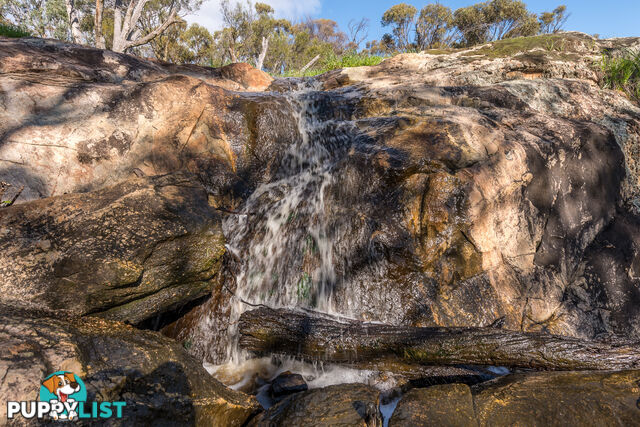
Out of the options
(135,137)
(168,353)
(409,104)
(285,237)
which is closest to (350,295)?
(285,237)

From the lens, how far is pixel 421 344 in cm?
224

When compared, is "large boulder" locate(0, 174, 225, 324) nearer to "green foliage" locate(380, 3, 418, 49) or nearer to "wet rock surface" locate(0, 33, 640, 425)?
"wet rock surface" locate(0, 33, 640, 425)

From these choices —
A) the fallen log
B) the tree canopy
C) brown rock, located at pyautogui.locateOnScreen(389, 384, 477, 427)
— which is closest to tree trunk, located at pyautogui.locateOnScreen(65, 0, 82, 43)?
the tree canopy

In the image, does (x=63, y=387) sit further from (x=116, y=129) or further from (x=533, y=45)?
(x=533, y=45)

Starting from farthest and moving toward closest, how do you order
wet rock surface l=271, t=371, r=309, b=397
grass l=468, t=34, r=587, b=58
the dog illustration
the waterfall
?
grass l=468, t=34, r=587, b=58
the waterfall
wet rock surface l=271, t=371, r=309, b=397
the dog illustration

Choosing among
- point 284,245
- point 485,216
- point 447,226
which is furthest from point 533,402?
point 284,245

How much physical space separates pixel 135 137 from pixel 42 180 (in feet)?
3.36

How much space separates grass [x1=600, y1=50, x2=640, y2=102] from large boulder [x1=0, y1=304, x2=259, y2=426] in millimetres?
7905

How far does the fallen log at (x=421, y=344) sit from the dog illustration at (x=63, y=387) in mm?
1254

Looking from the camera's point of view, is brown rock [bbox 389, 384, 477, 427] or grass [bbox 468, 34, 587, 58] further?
grass [bbox 468, 34, 587, 58]

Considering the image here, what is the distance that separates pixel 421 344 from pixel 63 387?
81.5 inches

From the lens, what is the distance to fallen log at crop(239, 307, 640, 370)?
206 cm

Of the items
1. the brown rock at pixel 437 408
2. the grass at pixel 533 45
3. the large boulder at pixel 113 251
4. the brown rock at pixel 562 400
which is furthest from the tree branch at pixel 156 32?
the brown rock at pixel 562 400

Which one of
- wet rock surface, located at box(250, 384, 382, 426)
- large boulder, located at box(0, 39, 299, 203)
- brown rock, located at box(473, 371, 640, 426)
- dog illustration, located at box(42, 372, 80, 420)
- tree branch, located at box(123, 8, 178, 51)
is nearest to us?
dog illustration, located at box(42, 372, 80, 420)
